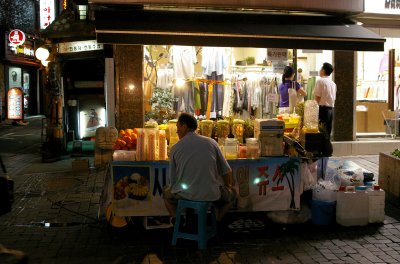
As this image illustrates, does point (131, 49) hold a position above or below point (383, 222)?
above

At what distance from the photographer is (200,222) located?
6242mm

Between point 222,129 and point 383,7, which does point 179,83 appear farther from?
point 383,7

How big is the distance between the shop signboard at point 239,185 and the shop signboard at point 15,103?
2033cm

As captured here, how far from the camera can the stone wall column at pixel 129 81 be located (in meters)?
11.0

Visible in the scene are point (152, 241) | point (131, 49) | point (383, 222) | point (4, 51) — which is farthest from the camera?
point (4, 51)

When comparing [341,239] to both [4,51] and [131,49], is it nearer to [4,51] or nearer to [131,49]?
[131,49]

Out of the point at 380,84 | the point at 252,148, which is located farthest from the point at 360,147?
the point at 252,148

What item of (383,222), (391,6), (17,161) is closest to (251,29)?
(383,222)

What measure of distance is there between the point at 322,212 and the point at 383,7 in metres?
7.28

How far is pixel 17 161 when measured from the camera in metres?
14.2

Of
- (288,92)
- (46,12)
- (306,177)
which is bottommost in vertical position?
(306,177)

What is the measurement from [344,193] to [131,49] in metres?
5.99

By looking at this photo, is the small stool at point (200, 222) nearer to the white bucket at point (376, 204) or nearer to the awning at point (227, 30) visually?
the white bucket at point (376, 204)

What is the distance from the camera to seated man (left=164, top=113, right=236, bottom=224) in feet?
20.4
